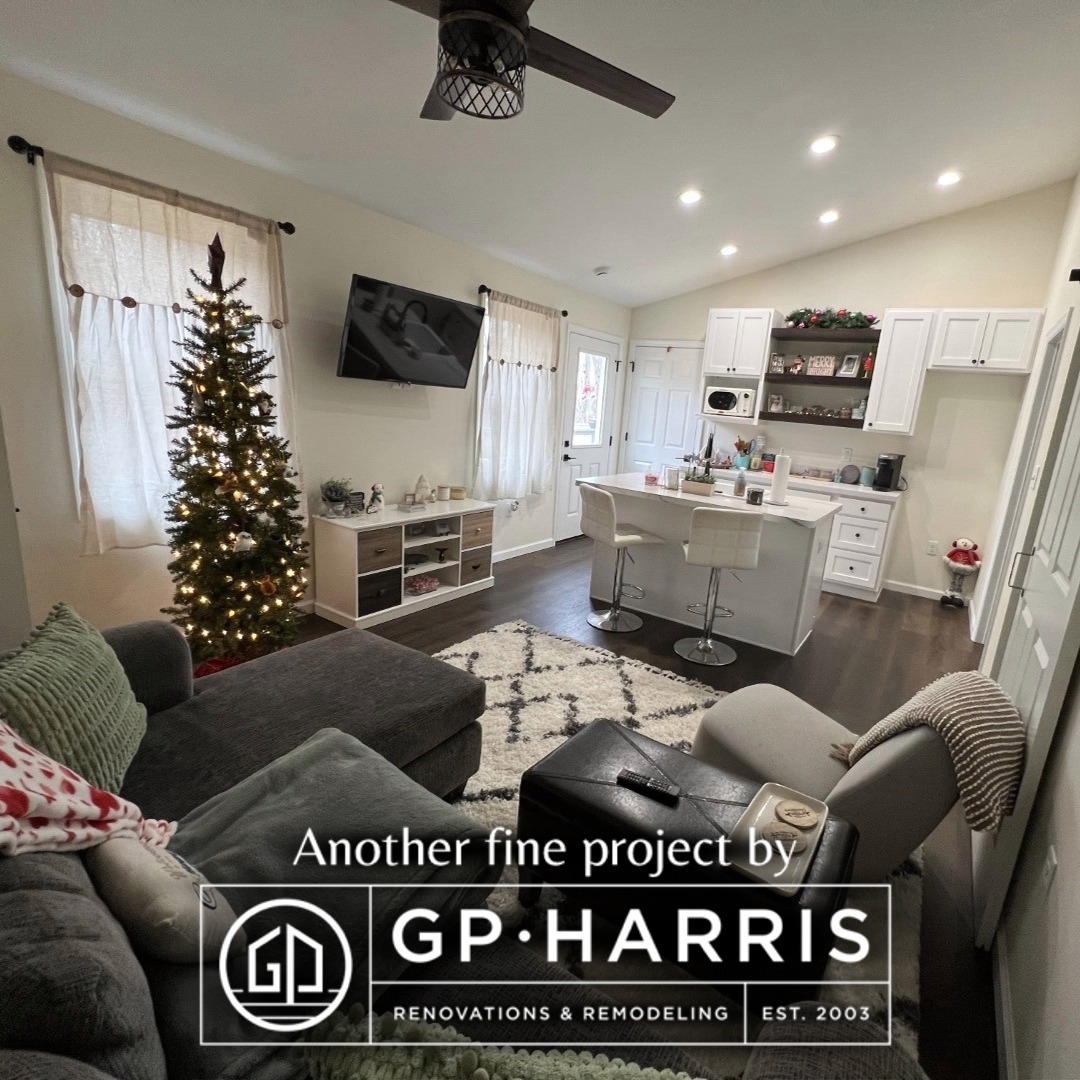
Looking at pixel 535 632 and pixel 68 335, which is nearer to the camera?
pixel 68 335

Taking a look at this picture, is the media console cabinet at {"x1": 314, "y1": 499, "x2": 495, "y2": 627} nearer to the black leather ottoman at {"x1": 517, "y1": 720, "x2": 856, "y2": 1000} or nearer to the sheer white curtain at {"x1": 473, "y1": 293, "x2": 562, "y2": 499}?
the sheer white curtain at {"x1": 473, "y1": 293, "x2": 562, "y2": 499}

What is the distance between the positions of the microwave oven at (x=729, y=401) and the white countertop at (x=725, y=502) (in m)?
1.83

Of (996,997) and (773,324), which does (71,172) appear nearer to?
(996,997)

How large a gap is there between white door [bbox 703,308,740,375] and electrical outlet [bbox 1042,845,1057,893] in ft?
16.0

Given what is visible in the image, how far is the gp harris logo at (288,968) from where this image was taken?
96 centimetres

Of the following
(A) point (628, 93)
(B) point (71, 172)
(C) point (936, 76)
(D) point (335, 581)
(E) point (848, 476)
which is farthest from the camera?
(E) point (848, 476)

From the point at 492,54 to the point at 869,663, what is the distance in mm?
3670

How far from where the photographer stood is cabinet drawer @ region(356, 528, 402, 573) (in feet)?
11.8

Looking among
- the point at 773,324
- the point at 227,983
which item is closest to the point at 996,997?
the point at 227,983

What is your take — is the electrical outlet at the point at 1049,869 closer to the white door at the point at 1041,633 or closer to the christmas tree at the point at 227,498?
the white door at the point at 1041,633

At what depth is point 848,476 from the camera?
205 inches

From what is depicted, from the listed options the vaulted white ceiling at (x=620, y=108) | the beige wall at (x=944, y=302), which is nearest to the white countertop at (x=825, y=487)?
the beige wall at (x=944, y=302)

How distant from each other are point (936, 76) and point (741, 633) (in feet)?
10.2

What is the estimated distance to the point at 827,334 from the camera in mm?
5090
